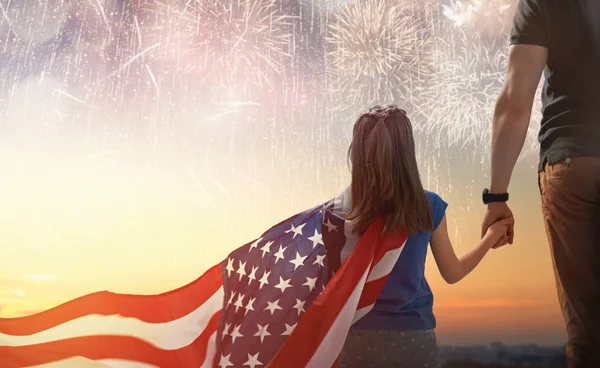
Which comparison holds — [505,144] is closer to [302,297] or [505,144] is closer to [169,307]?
[302,297]

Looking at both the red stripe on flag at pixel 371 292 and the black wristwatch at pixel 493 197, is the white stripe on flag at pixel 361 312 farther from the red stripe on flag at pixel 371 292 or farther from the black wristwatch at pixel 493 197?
the black wristwatch at pixel 493 197

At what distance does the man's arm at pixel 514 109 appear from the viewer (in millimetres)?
2187

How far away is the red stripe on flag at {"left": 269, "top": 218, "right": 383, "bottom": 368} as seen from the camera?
2.36m

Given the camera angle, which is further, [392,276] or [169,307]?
[169,307]

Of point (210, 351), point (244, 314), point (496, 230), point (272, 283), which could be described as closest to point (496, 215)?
point (496, 230)

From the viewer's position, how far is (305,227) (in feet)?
Answer: 9.27

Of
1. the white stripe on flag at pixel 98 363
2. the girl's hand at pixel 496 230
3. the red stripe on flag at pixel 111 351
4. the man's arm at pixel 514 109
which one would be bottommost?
the white stripe on flag at pixel 98 363

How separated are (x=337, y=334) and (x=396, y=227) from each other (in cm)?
51

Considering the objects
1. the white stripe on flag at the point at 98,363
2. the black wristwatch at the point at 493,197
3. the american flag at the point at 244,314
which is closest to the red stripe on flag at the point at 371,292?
the american flag at the point at 244,314

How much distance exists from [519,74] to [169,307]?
220cm

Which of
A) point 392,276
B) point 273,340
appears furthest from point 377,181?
point 273,340

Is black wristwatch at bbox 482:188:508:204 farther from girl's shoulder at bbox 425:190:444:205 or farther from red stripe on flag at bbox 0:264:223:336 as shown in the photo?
red stripe on flag at bbox 0:264:223:336

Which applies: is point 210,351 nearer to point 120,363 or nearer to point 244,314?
point 244,314

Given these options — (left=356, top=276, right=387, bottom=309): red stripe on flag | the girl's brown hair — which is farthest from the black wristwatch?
(left=356, top=276, right=387, bottom=309): red stripe on flag
